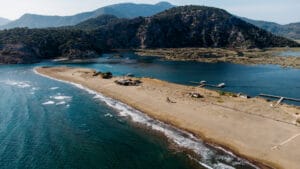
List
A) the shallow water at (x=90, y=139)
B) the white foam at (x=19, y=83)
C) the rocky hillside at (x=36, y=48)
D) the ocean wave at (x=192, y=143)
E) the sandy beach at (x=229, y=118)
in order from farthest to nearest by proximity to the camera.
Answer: the rocky hillside at (x=36, y=48), the white foam at (x=19, y=83), the sandy beach at (x=229, y=118), the shallow water at (x=90, y=139), the ocean wave at (x=192, y=143)

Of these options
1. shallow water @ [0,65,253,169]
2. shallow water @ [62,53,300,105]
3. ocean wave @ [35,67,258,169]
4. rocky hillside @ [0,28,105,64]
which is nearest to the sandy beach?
ocean wave @ [35,67,258,169]

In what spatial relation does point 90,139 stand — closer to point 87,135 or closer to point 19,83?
point 87,135

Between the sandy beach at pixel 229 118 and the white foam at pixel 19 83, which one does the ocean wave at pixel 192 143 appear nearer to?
the sandy beach at pixel 229 118

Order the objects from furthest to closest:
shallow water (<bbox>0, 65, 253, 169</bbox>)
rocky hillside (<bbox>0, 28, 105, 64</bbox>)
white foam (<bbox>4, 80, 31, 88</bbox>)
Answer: rocky hillside (<bbox>0, 28, 105, 64</bbox>), white foam (<bbox>4, 80, 31, 88</bbox>), shallow water (<bbox>0, 65, 253, 169</bbox>)

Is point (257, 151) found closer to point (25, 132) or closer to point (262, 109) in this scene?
point (262, 109)

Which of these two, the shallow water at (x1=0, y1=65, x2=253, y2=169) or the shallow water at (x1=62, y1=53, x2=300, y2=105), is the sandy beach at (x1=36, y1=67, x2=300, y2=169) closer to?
the shallow water at (x1=0, y1=65, x2=253, y2=169)

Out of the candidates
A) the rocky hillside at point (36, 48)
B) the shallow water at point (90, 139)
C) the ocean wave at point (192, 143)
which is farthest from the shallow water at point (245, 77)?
the rocky hillside at point (36, 48)

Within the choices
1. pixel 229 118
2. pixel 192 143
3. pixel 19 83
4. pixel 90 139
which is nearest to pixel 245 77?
pixel 229 118

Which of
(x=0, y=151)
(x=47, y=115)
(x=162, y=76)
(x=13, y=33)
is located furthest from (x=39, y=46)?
(x=0, y=151)
